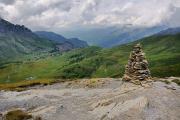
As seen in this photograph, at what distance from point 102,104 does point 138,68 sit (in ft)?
62.7

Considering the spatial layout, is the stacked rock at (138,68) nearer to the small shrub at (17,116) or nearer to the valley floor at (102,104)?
the valley floor at (102,104)

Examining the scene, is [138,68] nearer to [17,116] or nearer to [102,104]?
[102,104]

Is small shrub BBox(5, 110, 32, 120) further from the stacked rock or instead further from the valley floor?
the stacked rock

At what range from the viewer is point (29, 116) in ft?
194

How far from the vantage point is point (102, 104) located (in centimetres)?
6203

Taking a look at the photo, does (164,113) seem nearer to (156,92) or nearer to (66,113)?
(156,92)

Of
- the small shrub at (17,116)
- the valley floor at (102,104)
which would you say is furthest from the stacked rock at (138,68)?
the small shrub at (17,116)

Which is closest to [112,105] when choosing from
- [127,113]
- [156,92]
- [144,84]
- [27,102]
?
[127,113]

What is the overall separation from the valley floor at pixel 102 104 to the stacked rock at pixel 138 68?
99.6 inches

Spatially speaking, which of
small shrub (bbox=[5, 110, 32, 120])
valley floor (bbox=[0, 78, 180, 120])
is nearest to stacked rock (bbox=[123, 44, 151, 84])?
valley floor (bbox=[0, 78, 180, 120])

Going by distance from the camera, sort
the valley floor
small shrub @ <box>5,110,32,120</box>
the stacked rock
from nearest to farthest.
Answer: the valley floor → small shrub @ <box>5,110,32,120</box> → the stacked rock

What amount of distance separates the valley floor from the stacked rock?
253 centimetres

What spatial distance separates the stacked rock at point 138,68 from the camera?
78.1 metres

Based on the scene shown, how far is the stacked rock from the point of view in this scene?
78062 mm
